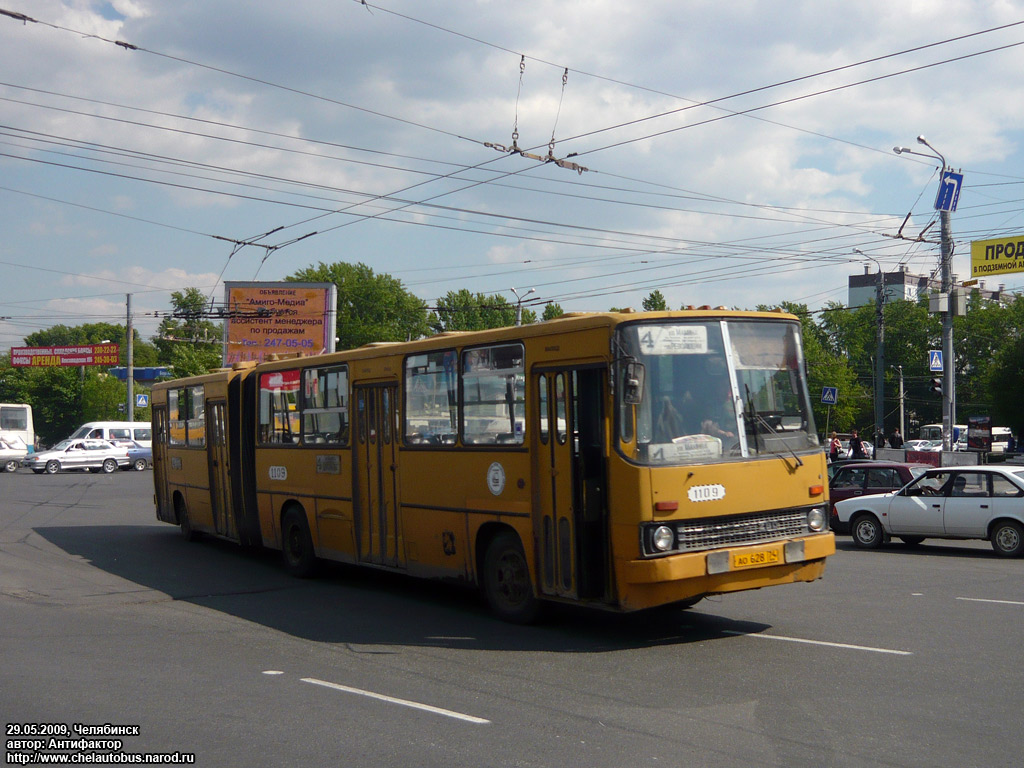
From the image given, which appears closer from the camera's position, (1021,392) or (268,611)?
(268,611)

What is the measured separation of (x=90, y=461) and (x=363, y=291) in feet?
111

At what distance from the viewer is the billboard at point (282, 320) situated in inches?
1790

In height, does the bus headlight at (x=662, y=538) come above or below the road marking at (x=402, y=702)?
above

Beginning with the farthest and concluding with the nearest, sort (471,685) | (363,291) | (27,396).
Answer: (27,396) → (363,291) → (471,685)

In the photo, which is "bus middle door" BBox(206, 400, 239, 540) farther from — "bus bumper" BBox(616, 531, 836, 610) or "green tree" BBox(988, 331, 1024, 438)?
"green tree" BBox(988, 331, 1024, 438)

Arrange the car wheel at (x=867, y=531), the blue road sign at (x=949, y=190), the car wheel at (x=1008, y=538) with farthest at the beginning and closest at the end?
1. the blue road sign at (x=949, y=190)
2. the car wheel at (x=867, y=531)
3. the car wheel at (x=1008, y=538)

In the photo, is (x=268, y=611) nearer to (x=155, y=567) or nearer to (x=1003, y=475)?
(x=155, y=567)

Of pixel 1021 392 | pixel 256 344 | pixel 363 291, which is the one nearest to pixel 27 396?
pixel 363 291

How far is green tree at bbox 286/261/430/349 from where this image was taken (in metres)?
76.9

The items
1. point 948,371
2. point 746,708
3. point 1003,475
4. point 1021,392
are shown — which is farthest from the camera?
point 1021,392

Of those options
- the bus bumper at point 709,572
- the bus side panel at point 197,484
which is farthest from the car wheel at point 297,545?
the bus bumper at point 709,572

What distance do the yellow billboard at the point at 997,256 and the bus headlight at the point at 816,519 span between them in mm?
26749

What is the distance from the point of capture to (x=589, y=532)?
887 cm

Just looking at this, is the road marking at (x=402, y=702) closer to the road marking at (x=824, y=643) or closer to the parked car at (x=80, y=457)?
the road marking at (x=824, y=643)
